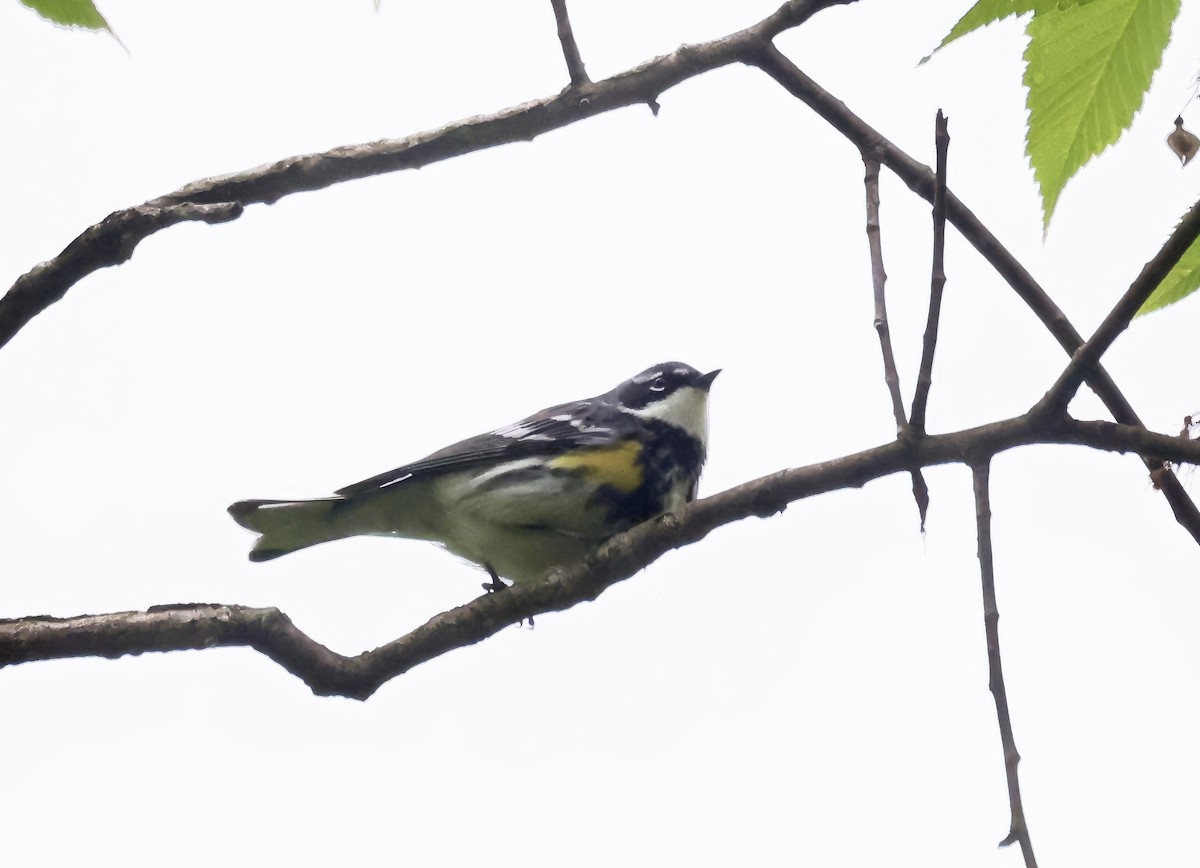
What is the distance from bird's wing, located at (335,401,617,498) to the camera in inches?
195

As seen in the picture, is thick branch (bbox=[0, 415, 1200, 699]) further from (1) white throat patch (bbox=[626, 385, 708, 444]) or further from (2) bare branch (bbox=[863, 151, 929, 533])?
(1) white throat patch (bbox=[626, 385, 708, 444])

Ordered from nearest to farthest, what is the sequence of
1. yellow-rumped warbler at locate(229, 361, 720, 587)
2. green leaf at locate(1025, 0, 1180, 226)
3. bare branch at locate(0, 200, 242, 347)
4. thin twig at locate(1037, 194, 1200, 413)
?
green leaf at locate(1025, 0, 1180, 226), thin twig at locate(1037, 194, 1200, 413), bare branch at locate(0, 200, 242, 347), yellow-rumped warbler at locate(229, 361, 720, 587)

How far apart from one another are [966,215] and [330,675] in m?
1.93

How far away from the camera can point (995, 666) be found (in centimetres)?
231

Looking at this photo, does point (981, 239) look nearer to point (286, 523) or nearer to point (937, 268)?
point (937, 268)

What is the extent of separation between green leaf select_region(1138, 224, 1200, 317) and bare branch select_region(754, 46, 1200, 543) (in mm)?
266

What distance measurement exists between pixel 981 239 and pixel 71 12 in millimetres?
2115

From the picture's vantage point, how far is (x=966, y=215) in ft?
9.94

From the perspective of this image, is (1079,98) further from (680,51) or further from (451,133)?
(451,133)

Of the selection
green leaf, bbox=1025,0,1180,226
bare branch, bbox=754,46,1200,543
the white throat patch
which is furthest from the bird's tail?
green leaf, bbox=1025,0,1180,226

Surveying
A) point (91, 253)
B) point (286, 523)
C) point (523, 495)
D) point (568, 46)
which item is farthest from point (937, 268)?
point (286, 523)

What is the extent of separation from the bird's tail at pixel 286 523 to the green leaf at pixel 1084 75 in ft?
10.8

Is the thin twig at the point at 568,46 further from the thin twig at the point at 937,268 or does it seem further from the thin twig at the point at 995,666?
the thin twig at the point at 995,666

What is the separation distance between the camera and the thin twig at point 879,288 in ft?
8.86
